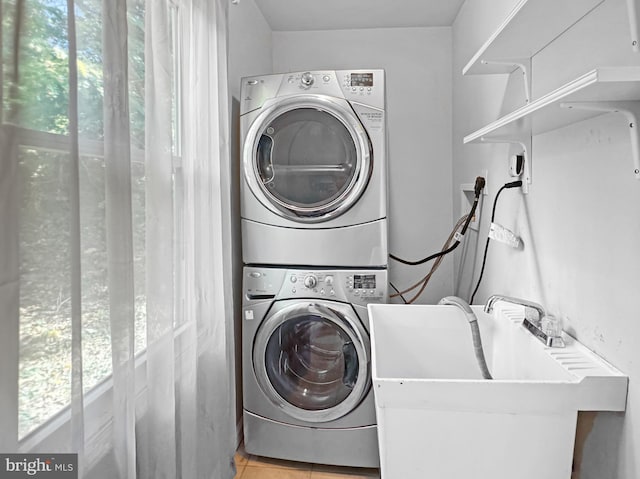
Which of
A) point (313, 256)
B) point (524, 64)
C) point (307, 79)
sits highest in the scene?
point (307, 79)

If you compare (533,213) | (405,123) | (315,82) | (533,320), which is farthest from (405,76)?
(533,320)

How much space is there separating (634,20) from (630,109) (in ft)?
0.59

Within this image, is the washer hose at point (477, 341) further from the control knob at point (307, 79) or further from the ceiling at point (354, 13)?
the ceiling at point (354, 13)

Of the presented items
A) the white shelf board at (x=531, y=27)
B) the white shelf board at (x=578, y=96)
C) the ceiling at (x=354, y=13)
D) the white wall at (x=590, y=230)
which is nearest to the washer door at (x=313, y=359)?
the white wall at (x=590, y=230)

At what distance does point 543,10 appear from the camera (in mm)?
1177

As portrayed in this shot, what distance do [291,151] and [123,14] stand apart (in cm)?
115

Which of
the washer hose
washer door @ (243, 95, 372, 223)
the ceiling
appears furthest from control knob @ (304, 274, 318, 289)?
the ceiling

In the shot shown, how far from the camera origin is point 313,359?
2195 mm

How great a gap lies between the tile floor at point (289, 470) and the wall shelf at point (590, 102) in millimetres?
1708

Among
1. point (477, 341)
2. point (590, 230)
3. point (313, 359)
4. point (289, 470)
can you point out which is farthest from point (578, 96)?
point (289, 470)

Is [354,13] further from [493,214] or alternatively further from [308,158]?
[493,214]

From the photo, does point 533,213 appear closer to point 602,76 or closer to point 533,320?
point 533,320

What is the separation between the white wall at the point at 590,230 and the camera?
3.35 ft

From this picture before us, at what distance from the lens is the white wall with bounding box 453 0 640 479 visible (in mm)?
1021
